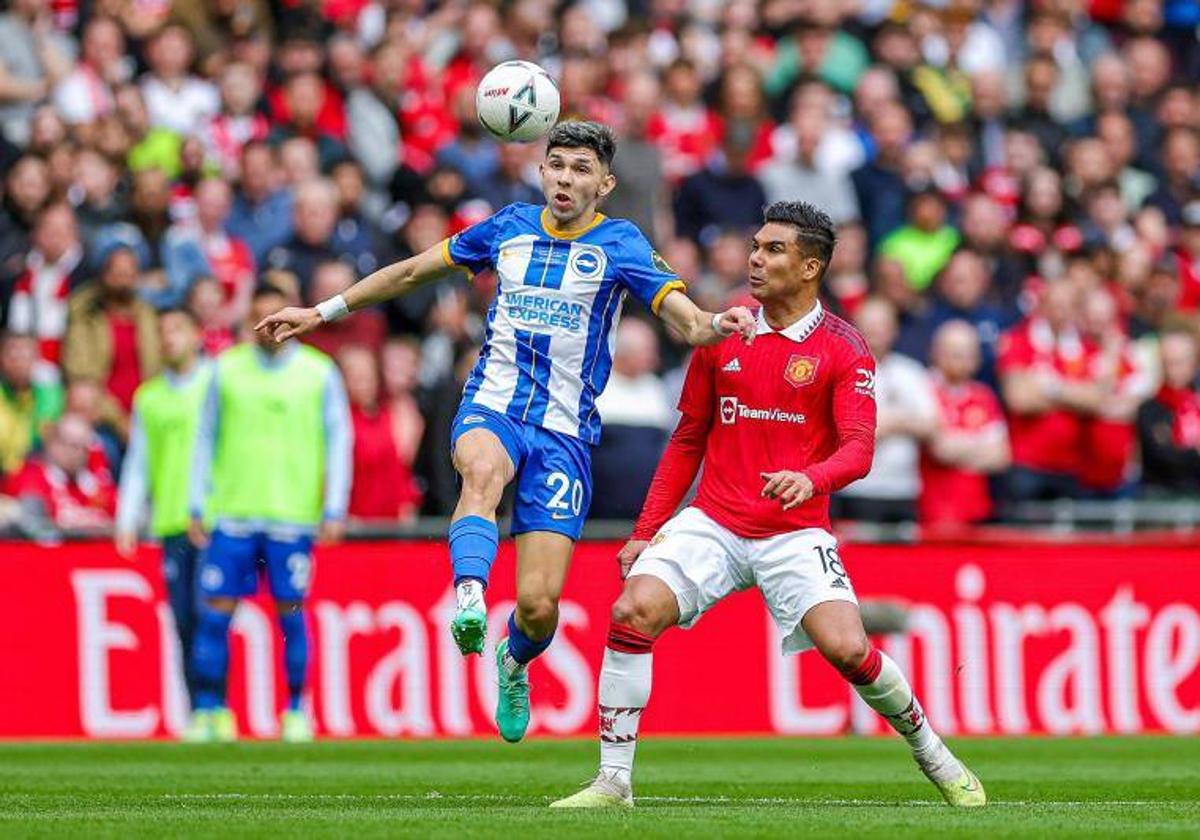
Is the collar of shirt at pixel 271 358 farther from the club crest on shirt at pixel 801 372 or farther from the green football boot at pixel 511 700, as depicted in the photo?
the club crest on shirt at pixel 801 372

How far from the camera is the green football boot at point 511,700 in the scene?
1116 cm

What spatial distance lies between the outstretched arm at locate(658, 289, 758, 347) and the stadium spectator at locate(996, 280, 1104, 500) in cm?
886

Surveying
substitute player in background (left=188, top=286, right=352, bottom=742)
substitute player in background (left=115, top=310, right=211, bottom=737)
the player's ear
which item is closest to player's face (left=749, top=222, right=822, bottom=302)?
the player's ear

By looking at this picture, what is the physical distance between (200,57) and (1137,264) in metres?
8.08

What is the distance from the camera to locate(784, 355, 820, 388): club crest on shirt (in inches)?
414

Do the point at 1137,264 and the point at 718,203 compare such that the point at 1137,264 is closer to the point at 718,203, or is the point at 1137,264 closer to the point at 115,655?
the point at 718,203

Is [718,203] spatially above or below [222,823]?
above

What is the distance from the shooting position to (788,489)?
9.79 meters

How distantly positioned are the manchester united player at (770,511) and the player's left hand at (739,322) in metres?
0.59

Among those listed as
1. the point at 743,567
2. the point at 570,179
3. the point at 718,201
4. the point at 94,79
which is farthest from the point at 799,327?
the point at 94,79

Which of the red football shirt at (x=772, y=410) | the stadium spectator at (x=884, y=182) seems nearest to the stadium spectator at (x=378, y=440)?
the stadium spectator at (x=884, y=182)

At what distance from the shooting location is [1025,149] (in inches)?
871

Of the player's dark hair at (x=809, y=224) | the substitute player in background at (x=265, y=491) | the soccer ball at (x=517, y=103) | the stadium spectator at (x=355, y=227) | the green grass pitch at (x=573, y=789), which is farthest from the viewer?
the stadium spectator at (x=355, y=227)

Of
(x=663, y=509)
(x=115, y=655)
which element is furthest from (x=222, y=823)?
(x=115, y=655)
